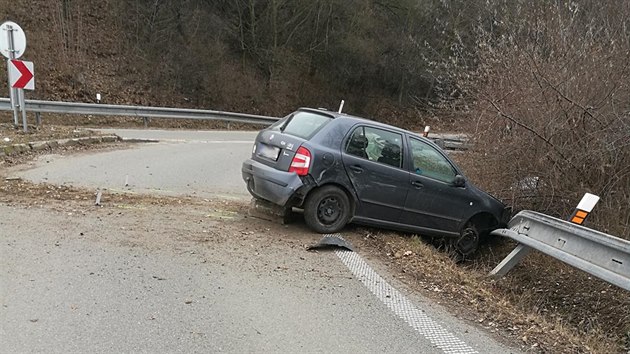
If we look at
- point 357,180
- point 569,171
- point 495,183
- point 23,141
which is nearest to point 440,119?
point 495,183

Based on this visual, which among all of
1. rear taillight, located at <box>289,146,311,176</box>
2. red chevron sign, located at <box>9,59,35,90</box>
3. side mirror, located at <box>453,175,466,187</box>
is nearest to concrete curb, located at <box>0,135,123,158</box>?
red chevron sign, located at <box>9,59,35,90</box>

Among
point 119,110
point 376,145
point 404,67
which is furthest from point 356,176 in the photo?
point 404,67

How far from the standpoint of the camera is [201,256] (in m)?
5.13

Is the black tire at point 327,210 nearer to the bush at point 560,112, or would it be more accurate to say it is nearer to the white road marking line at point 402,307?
the white road marking line at point 402,307

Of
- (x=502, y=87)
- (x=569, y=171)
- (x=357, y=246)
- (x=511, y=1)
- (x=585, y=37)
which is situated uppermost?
(x=511, y=1)

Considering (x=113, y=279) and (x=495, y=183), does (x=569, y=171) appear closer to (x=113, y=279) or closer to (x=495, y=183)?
(x=495, y=183)

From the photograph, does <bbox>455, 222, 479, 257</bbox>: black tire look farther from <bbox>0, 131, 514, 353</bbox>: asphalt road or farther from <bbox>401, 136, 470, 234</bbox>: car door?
<bbox>0, 131, 514, 353</bbox>: asphalt road

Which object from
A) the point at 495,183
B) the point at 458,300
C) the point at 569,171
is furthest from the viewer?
the point at 495,183

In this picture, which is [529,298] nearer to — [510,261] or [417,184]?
[510,261]

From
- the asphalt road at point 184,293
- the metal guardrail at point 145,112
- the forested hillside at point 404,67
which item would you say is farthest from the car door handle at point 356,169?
the metal guardrail at point 145,112

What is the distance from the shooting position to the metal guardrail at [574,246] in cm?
448

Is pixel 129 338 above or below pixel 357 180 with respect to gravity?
below

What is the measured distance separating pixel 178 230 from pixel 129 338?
2474 millimetres

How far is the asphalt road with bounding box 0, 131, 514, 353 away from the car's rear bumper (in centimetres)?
48
